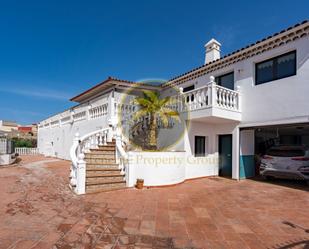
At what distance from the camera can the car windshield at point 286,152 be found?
9.09 meters

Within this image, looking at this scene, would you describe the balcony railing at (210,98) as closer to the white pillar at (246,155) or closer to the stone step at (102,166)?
the white pillar at (246,155)

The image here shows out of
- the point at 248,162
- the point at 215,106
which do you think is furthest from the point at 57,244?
the point at 248,162

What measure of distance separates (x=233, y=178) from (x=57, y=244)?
8932mm

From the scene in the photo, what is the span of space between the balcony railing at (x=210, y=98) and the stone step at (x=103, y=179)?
4.81 m

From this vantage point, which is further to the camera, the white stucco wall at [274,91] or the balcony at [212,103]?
the balcony at [212,103]

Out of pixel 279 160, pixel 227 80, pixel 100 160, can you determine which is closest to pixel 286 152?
pixel 279 160

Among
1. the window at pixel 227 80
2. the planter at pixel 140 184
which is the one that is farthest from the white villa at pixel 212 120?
the planter at pixel 140 184

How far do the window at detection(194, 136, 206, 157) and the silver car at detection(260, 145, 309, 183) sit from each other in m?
3.02

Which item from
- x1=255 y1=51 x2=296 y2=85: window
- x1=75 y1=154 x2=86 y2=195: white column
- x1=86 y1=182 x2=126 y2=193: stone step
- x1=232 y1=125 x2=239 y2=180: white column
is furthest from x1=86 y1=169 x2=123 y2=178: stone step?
x1=255 y1=51 x2=296 y2=85: window

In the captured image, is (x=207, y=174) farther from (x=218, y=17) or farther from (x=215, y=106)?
(x=218, y=17)

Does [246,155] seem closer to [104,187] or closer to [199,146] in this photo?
[199,146]

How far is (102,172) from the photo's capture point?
8164mm

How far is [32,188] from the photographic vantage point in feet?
25.3

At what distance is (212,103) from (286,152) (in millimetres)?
4135
